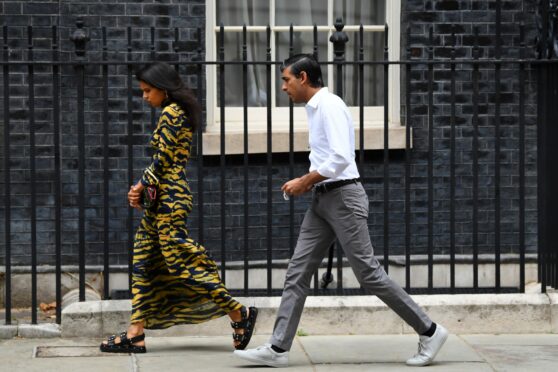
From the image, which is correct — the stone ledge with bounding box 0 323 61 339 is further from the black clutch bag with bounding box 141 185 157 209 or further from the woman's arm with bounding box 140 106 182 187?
the woman's arm with bounding box 140 106 182 187

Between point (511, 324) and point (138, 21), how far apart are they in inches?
134

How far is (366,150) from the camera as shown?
9.45m

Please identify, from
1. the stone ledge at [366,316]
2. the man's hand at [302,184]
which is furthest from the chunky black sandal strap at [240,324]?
the man's hand at [302,184]

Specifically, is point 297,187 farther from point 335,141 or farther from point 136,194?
point 136,194

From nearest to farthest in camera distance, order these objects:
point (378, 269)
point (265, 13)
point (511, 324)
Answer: point (378, 269), point (511, 324), point (265, 13)

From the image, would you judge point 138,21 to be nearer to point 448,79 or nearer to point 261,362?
point 448,79

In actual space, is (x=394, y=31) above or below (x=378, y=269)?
above

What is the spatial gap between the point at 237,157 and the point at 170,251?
209 cm

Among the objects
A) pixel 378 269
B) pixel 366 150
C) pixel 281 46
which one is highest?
pixel 281 46

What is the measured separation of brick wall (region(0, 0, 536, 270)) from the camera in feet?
30.0

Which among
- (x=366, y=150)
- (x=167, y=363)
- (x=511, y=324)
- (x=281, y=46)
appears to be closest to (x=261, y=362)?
(x=167, y=363)

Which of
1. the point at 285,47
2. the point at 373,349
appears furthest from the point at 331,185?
the point at 285,47

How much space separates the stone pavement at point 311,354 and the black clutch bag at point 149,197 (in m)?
0.90

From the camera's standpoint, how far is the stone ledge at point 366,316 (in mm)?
8008
